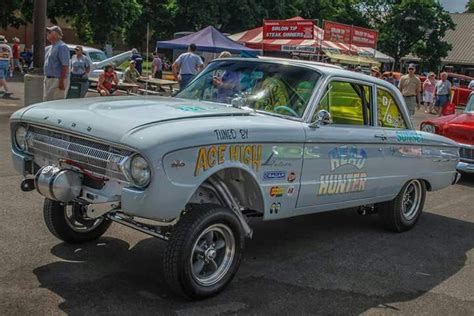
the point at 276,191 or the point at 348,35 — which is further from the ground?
the point at 348,35

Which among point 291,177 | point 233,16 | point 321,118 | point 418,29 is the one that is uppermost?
point 418,29

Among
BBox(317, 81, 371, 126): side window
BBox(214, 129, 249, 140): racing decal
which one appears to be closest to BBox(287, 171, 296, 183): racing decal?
BBox(214, 129, 249, 140): racing decal

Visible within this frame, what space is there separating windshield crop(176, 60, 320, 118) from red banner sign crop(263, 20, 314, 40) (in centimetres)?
2236

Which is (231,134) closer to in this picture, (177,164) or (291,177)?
(177,164)

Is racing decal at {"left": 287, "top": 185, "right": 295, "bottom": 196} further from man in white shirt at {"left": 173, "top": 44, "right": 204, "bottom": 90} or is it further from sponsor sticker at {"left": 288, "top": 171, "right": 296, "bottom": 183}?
man in white shirt at {"left": 173, "top": 44, "right": 204, "bottom": 90}

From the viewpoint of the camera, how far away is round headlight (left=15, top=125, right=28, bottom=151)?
4691 mm

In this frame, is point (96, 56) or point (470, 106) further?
point (96, 56)

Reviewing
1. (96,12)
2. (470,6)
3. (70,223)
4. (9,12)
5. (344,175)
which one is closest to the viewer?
(70,223)

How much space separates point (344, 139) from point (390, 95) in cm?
132

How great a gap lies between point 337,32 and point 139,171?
2550 cm

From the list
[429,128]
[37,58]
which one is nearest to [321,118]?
[429,128]

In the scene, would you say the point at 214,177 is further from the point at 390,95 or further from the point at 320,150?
the point at 390,95

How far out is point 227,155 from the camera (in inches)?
164

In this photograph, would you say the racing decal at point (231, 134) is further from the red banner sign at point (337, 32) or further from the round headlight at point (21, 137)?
the red banner sign at point (337, 32)
